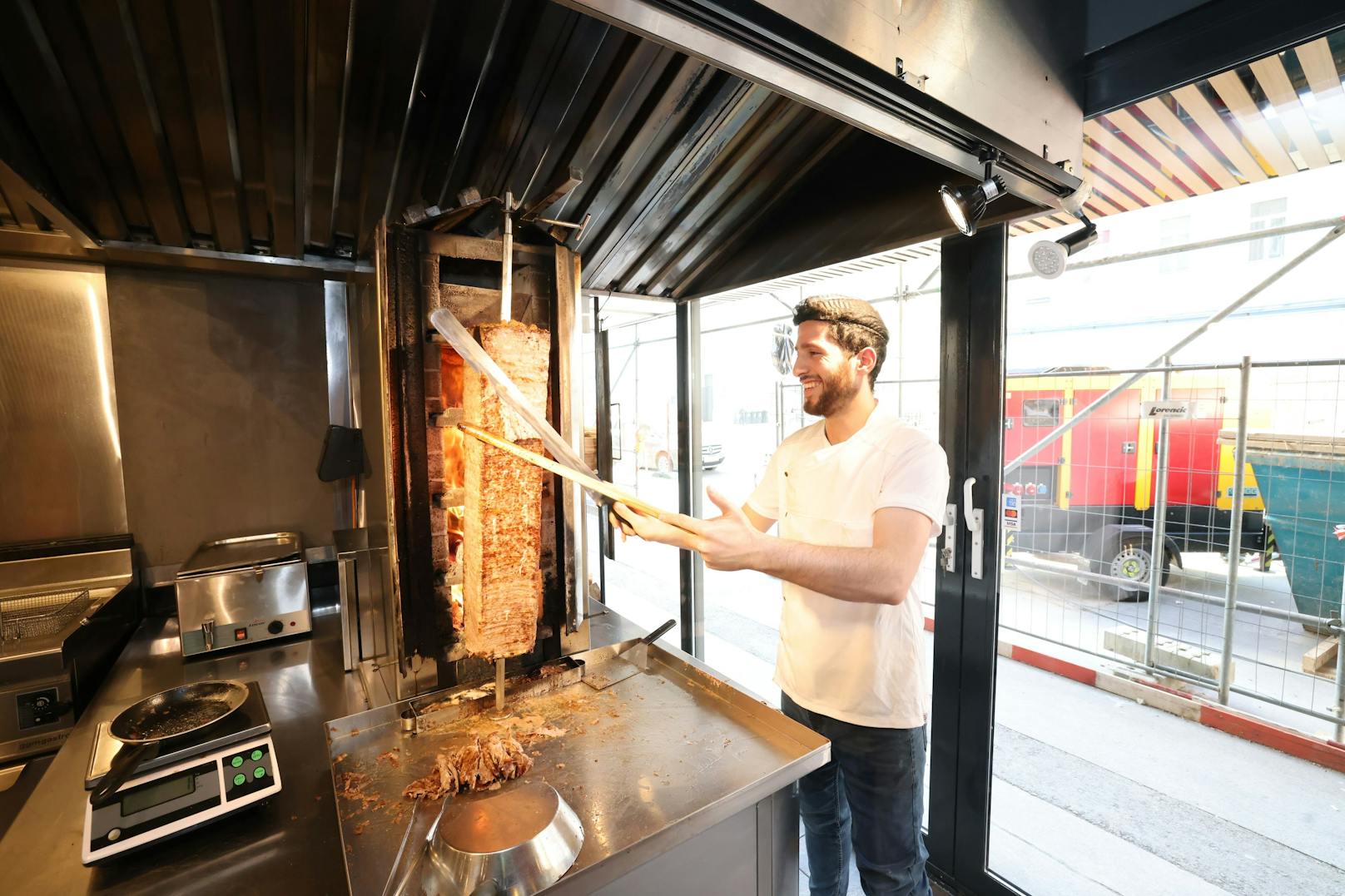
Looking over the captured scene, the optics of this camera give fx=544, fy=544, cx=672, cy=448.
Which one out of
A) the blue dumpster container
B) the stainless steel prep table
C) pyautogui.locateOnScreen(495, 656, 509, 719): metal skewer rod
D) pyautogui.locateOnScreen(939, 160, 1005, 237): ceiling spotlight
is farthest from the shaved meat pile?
the blue dumpster container

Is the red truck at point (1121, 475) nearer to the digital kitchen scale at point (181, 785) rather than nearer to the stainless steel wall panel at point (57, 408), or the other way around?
the digital kitchen scale at point (181, 785)

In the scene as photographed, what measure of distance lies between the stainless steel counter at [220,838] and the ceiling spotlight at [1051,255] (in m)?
2.58

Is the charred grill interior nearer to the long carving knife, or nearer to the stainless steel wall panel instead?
the long carving knife

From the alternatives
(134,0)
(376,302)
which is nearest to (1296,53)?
(376,302)

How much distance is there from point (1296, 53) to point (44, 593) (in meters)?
4.32

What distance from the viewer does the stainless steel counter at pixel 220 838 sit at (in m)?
1.08

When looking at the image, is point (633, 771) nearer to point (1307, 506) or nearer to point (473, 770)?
point (473, 770)

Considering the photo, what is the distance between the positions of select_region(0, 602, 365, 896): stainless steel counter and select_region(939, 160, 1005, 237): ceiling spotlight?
214 centimetres

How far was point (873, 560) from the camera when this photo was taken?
147 centimetres

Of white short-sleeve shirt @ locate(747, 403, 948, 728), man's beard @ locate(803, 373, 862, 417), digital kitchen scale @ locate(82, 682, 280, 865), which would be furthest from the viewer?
man's beard @ locate(803, 373, 862, 417)

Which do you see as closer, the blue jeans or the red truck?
the blue jeans

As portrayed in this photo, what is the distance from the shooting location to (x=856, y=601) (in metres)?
1.50

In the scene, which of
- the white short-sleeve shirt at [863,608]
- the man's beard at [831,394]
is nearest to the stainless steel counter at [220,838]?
the white short-sleeve shirt at [863,608]

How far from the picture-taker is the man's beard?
183 cm
